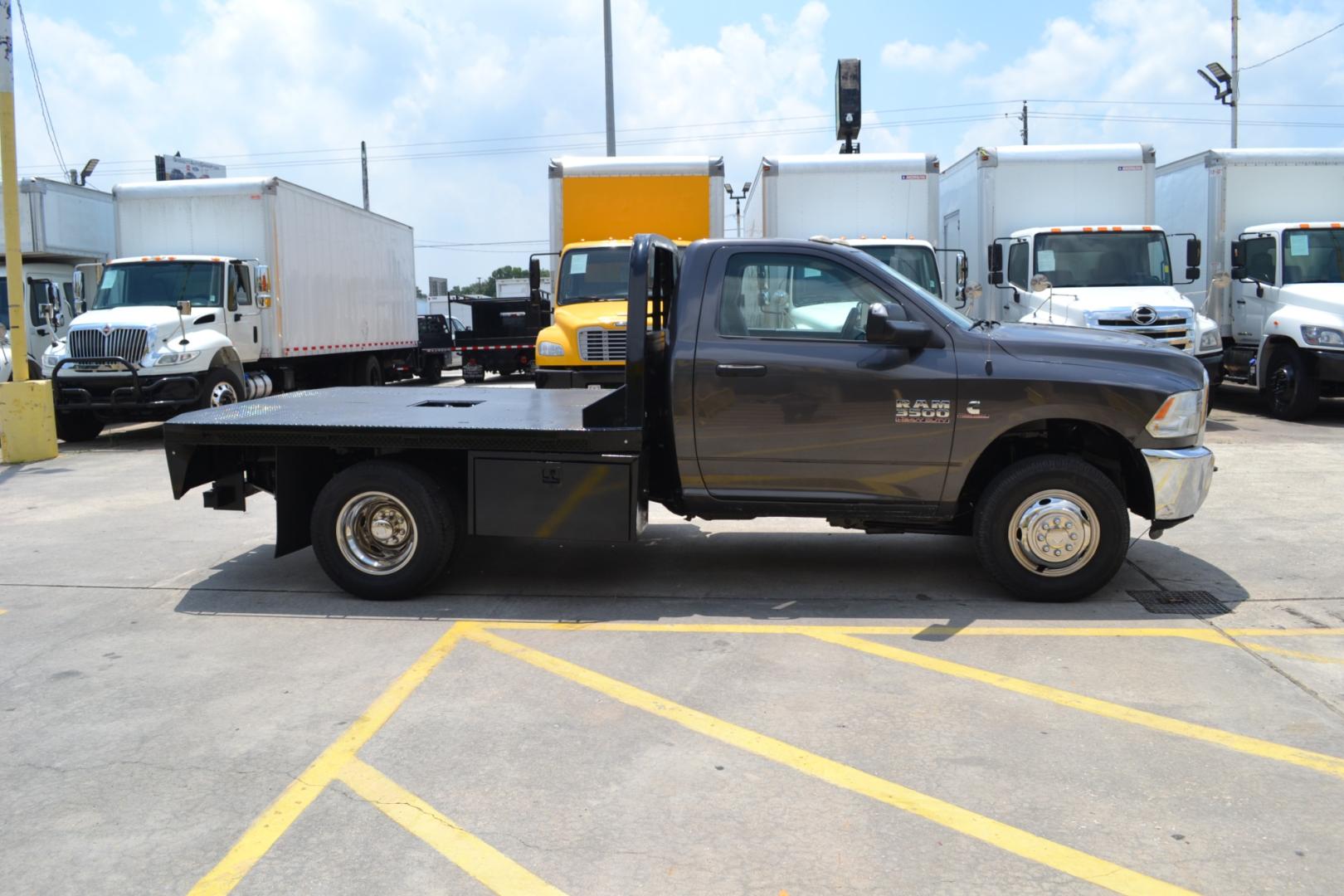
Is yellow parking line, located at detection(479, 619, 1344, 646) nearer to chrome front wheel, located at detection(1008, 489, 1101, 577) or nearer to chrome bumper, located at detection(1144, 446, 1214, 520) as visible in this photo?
chrome front wheel, located at detection(1008, 489, 1101, 577)

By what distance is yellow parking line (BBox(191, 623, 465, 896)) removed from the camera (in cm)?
346

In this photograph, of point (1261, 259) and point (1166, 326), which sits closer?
point (1166, 326)

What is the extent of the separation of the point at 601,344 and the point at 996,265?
18.6 feet

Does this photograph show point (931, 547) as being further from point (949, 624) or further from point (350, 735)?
point (350, 735)

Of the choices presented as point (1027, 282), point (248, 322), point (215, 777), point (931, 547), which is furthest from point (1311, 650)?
point (248, 322)

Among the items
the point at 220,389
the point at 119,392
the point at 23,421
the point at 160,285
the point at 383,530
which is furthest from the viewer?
the point at 160,285

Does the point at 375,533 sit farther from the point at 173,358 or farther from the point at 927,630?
the point at 173,358

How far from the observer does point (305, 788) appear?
4.05 meters

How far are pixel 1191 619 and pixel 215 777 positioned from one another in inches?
189

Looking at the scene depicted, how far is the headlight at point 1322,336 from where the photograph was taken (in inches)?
552

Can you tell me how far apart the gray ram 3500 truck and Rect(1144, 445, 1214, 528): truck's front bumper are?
0.01 metres

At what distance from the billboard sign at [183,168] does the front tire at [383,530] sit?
86.6ft

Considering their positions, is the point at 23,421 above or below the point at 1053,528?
above

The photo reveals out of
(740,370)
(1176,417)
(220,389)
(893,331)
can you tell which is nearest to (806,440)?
(740,370)
